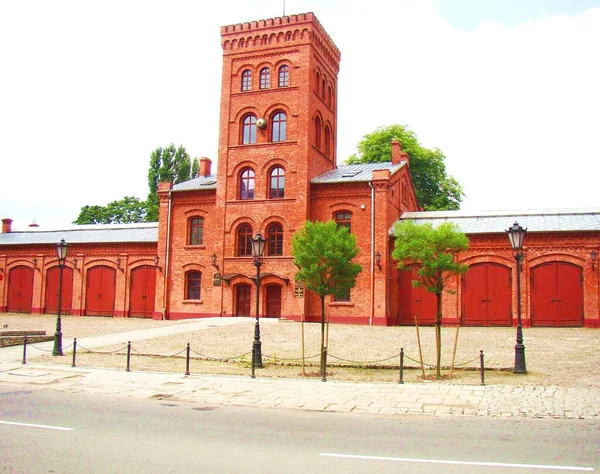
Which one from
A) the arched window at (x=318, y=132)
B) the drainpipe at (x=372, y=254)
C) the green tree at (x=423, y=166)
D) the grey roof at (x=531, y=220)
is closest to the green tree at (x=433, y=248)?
the grey roof at (x=531, y=220)

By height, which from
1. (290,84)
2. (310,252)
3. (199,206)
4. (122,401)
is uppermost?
(290,84)

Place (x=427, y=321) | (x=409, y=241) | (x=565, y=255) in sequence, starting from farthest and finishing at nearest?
(x=427, y=321) → (x=565, y=255) → (x=409, y=241)

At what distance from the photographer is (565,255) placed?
2831cm

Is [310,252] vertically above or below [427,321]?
above

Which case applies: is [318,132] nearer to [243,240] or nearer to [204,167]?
[243,240]

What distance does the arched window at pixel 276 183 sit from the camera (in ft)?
108

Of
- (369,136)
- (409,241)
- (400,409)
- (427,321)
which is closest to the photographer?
(400,409)

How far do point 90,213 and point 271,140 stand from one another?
38.1m

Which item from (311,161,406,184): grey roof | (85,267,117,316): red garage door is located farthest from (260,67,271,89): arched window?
(85,267,117,316): red garage door

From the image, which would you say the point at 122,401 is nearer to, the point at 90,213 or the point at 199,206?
the point at 199,206

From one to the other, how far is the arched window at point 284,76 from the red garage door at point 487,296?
1458 centimetres

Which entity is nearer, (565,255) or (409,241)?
(409,241)

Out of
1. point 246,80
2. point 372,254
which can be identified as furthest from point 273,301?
point 246,80

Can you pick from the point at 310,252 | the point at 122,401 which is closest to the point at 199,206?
the point at 310,252
